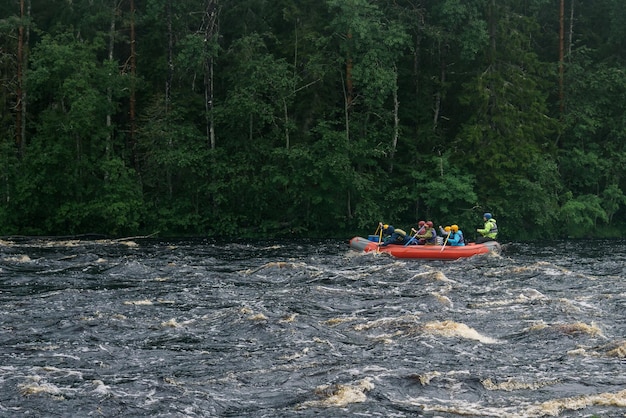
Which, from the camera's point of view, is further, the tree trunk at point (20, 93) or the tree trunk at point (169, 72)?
the tree trunk at point (169, 72)

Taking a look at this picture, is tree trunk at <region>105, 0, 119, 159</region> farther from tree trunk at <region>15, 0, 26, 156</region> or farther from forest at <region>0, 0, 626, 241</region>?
tree trunk at <region>15, 0, 26, 156</region>

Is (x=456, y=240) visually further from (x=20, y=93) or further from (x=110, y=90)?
(x=20, y=93)

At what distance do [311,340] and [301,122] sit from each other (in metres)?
24.3

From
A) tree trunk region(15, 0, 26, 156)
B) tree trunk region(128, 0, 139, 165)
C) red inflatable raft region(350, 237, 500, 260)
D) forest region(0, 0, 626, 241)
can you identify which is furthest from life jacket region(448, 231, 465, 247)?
tree trunk region(15, 0, 26, 156)

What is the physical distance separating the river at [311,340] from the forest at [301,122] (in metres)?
10.7

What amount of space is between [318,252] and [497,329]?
46.9 feet

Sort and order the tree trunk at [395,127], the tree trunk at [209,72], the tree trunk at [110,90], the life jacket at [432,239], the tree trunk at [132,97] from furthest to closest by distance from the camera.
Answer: the tree trunk at [132,97] → the tree trunk at [395,127] → the tree trunk at [209,72] → the tree trunk at [110,90] → the life jacket at [432,239]

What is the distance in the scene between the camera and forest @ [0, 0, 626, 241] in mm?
35875

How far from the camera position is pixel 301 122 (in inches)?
1528

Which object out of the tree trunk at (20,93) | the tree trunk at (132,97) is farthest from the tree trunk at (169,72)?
the tree trunk at (20,93)

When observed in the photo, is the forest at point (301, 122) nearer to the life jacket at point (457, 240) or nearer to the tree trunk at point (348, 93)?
the tree trunk at point (348, 93)

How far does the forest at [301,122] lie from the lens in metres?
35.9

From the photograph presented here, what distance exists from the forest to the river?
1070 centimetres

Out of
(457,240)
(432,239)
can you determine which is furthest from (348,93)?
(457,240)
